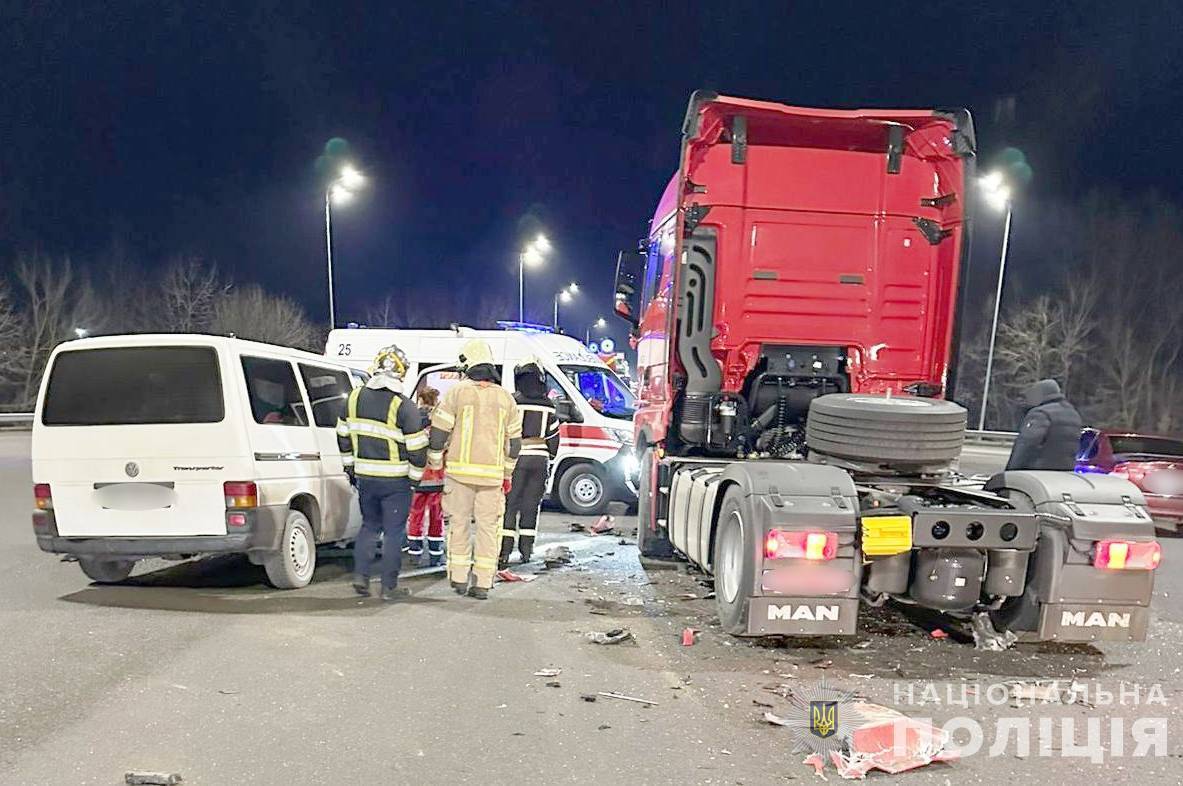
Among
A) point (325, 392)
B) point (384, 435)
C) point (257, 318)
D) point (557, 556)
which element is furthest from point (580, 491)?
point (257, 318)

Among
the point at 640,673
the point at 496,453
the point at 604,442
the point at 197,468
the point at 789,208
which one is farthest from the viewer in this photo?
the point at 604,442

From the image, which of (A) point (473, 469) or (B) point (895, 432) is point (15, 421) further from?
(B) point (895, 432)

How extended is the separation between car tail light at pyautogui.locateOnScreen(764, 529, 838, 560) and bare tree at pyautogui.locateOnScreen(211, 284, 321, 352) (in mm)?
33355

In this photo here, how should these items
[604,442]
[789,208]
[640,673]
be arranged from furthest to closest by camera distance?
[604,442]
[789,208]
[640,673]

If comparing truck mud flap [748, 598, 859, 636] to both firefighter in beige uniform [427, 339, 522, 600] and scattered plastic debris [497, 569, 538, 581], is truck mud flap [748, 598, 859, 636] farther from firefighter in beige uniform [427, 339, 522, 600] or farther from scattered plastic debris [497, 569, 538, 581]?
scattered plastic debris [497, 569, 538, 581]

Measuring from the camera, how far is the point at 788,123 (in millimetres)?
6250

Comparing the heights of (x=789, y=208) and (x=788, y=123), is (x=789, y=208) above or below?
below

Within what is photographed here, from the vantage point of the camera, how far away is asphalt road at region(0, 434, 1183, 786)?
3.33 meters

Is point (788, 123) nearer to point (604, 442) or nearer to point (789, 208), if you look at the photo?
point (789, 208)

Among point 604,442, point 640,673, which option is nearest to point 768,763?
point 640,673

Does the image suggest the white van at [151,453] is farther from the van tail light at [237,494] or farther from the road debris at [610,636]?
the road debris at [610,636]

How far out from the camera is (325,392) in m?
6.81

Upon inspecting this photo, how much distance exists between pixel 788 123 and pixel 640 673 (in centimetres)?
442

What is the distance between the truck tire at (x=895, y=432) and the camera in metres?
5.21
